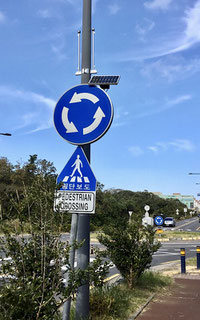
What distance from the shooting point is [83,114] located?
126 inches

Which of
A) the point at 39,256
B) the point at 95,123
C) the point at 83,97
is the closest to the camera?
the point at 39,256

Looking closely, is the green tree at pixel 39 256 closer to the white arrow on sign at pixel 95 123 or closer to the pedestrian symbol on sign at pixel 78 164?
the pedestrian symbol on sign at pixel 78 164

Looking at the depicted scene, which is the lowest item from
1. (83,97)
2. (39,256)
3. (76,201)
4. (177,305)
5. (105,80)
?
(177,305)

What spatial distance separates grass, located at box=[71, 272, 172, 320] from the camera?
4938 mm

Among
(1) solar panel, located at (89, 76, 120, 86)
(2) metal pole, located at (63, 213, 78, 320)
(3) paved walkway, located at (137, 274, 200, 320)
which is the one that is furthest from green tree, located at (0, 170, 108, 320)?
(3) paved walkway, located at (137, 274, 200, 320)

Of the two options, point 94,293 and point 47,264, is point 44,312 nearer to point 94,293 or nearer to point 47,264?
point 47,264

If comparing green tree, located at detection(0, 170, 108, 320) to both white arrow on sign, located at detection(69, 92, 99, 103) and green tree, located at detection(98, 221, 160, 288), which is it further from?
green tree, located at detection(98, 221, 160, 288)

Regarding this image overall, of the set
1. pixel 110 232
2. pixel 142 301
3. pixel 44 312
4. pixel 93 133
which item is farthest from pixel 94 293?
pixel 93 133

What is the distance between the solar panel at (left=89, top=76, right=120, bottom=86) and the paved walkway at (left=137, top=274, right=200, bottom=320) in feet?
12.9

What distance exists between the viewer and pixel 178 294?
23.5 feet

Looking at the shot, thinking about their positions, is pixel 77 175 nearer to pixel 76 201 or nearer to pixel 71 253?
pixel 76 201

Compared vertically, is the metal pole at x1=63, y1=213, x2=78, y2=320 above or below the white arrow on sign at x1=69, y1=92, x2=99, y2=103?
below

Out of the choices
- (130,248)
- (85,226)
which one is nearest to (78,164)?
(85,226)

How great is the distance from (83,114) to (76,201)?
869 millimetres
